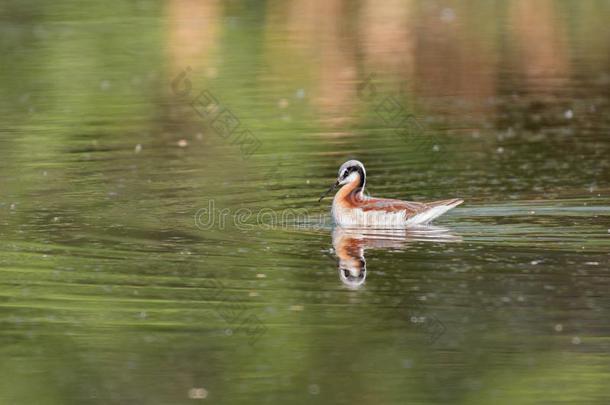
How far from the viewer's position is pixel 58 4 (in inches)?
1375

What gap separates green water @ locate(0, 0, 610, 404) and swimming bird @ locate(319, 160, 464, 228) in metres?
0.20

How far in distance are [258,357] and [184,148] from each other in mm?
8956

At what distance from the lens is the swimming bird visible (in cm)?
1337

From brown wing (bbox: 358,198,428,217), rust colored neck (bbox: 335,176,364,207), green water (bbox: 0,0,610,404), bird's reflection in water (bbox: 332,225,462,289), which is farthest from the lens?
rust colored neck (bbox: 335,176,364,207)

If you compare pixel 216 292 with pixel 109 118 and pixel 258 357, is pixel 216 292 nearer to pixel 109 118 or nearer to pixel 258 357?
pixel 258 357

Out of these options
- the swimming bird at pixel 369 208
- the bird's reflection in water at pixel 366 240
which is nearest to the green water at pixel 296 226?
the bird's reflection in water at pixel 366 240

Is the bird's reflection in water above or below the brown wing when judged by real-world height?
below

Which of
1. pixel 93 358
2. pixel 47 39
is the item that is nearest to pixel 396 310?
pixel 93 358

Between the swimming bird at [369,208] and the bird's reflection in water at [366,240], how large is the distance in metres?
0.11

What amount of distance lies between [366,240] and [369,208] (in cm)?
64

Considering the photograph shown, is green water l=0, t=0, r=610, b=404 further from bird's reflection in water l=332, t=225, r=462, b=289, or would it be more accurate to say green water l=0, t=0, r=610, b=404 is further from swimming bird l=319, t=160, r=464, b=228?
swimming bird l=319, t=160, r=464, b=228

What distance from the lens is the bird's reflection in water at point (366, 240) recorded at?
466 inches

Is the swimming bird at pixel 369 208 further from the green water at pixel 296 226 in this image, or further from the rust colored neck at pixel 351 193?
the green water at pixel 296 226

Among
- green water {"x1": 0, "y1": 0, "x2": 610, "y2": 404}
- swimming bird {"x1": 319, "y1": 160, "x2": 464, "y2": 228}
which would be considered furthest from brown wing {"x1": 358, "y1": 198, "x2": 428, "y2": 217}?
green water {"x1": 0, "y1": 0, "x2": 610, "y2": 404}
